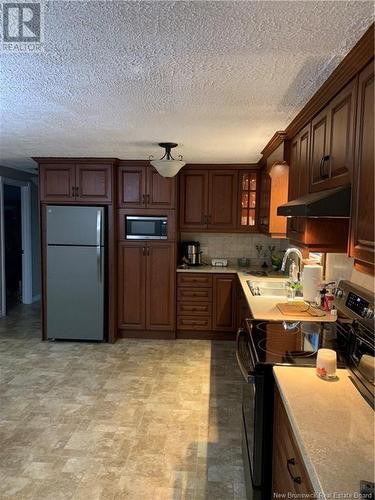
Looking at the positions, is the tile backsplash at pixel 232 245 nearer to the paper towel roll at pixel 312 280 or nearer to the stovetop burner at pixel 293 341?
the paper towel roll at pixel 312 280

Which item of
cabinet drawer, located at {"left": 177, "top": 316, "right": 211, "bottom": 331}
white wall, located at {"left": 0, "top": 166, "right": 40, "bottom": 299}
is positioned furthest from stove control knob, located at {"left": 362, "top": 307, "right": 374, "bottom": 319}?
white wall, located at {"left": 0, "top": 166, "right": 40, "bottom": 299}

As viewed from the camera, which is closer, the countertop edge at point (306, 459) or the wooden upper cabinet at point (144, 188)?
the countertop edge at point (306, 459)

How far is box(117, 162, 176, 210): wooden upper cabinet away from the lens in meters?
4.54

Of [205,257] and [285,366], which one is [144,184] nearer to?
[205,257]

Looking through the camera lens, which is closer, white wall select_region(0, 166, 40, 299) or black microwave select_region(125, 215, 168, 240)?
black microwave select_region(125, 215, 168, 240)

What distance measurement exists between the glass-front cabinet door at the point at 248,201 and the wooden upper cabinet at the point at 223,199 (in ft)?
0.25

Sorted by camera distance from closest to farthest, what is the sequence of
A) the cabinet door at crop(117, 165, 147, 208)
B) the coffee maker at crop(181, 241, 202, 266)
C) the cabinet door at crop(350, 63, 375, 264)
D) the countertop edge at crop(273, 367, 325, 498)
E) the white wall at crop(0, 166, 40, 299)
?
1. the countertop edge at crop(273, 367, 325, 498)
2. the cabinet door at crop(350, 63, 375, 264)
3. the cabinet door at crop(117, 165, 147, 208)
4. the coffee maker at crop(181, 241, 202, 266)
5. the white wall at crop(0, 166, 40, 299)

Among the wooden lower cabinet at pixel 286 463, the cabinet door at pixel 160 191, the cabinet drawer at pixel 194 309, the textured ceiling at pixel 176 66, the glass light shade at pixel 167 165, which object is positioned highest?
the textured ceiling at pixel 176 66

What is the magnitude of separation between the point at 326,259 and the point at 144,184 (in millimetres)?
2330

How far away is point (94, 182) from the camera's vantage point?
4.43 m

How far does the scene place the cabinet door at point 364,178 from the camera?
1425 mm

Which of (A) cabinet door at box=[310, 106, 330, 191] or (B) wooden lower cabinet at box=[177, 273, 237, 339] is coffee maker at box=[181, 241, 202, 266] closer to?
(B) wooden lower cabinet at box=[177, 273, 237, 339]

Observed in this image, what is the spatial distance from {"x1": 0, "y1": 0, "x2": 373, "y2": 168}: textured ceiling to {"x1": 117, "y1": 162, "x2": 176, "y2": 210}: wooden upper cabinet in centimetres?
148

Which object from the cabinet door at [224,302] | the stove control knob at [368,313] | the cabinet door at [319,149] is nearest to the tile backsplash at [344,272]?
the stove control knob at [368,313]
